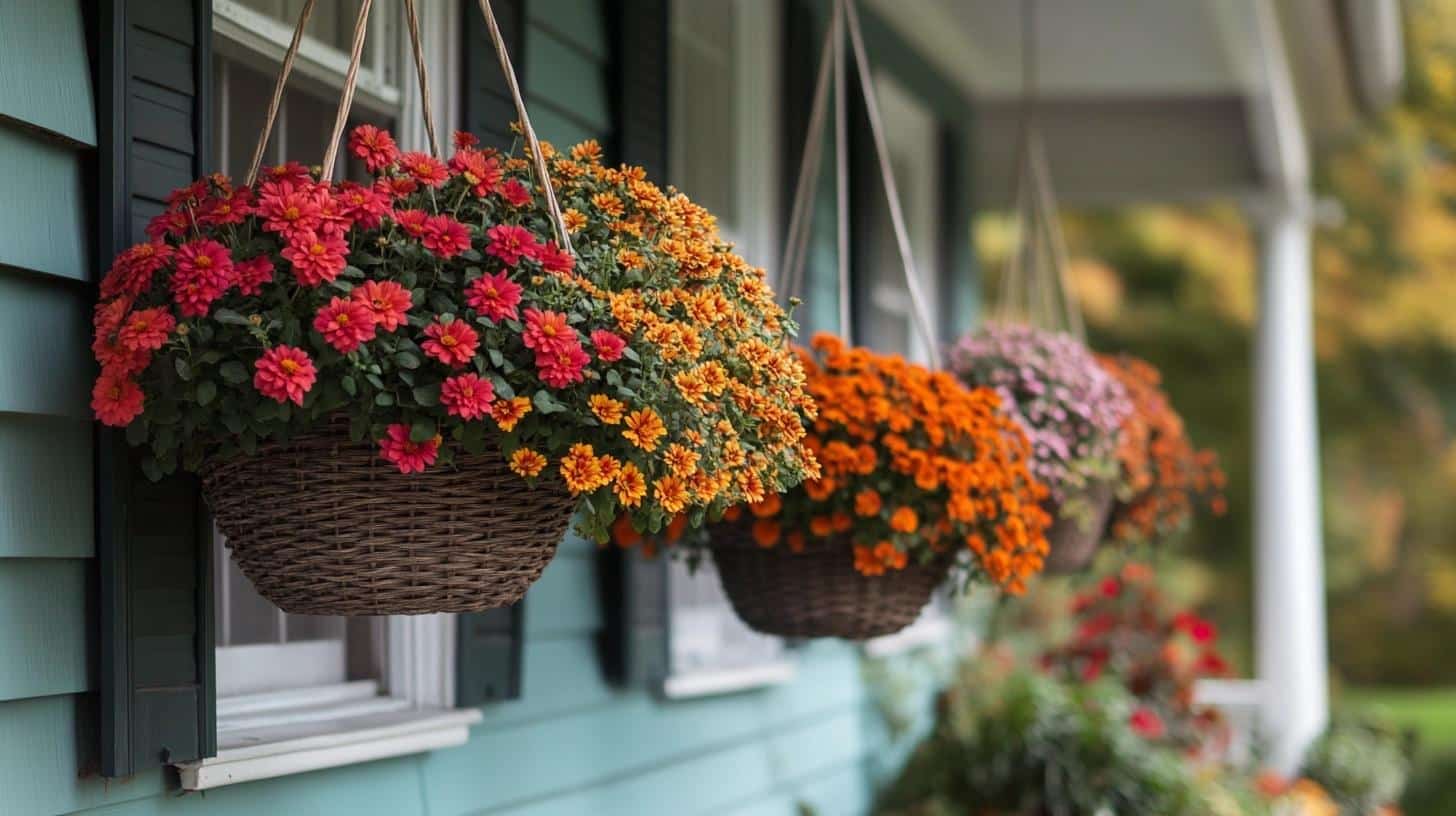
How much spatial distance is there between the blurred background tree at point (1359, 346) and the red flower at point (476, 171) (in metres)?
11.7

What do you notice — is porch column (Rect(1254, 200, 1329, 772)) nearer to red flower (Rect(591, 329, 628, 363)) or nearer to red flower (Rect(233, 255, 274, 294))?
red flower (Rect(591, 329, 628, 363))

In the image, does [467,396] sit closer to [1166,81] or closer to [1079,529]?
[1079,529]

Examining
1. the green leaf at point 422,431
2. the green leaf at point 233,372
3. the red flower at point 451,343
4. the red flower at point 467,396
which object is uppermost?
the red flower at point 451,343

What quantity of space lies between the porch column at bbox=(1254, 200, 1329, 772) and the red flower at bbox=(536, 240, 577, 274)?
501 centimetres

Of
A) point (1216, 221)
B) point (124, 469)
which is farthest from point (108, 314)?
point (1216, 221)

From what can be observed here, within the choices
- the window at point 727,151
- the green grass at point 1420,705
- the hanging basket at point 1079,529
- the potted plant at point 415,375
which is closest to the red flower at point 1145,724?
the window at point 727,151

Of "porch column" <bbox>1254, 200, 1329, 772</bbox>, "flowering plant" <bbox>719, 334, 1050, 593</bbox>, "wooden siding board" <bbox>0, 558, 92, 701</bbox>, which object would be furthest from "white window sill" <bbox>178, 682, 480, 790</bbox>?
"porch column" <bbox>1254, 200, 1329, 772</bbox>

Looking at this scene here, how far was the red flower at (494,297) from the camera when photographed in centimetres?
151

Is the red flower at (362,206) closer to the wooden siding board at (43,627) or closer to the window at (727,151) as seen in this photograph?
the wooden siding board at (43,627)

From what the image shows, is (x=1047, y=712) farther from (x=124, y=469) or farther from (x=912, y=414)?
(x=124, y=469)

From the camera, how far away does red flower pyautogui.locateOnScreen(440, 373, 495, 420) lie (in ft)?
4.80

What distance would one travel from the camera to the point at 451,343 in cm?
147

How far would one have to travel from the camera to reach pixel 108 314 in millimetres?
1501

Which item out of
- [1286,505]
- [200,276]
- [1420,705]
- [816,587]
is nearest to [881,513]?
[816,587]
